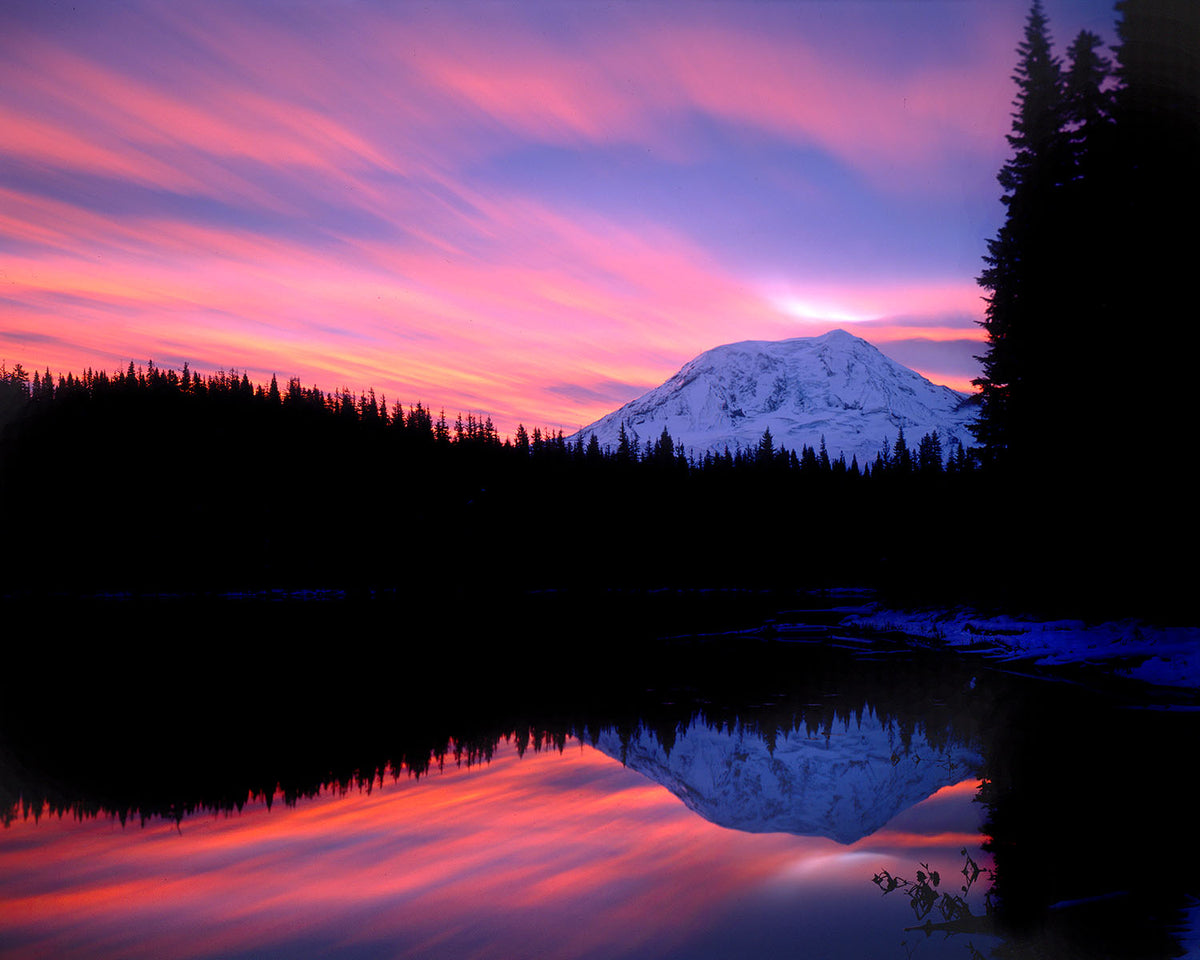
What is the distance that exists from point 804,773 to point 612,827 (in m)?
4.22

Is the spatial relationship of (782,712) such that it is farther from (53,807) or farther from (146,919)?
(53,807)

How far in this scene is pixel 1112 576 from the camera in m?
23.1

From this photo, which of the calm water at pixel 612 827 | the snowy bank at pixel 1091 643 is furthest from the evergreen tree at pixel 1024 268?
the calm water at pixel 612 827

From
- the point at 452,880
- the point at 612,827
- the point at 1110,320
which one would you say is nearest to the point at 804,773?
the point at 612,827

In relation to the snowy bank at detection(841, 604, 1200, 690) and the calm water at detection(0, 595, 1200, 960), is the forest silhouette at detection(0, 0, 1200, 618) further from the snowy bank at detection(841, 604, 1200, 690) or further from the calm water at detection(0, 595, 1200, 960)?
the calm water at detection(0, 595, 1200, 960)

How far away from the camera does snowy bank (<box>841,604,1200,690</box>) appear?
62.4 ft

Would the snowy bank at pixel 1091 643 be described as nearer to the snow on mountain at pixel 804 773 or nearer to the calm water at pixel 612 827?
the calm water at pixel 612 827

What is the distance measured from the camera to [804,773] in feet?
42.2

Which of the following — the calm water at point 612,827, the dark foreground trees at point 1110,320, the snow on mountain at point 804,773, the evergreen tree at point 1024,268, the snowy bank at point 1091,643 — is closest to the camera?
the calm water at point 612,827

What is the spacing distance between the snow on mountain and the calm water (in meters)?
0.07

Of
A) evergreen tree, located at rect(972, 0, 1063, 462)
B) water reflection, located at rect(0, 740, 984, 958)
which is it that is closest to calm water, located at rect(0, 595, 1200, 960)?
water reflection, located at rect(0, 740, 984, 958)

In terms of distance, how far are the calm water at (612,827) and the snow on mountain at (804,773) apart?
0.07 metres

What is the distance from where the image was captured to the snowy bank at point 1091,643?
19016 millimetres

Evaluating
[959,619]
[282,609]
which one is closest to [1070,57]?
[959,619]
